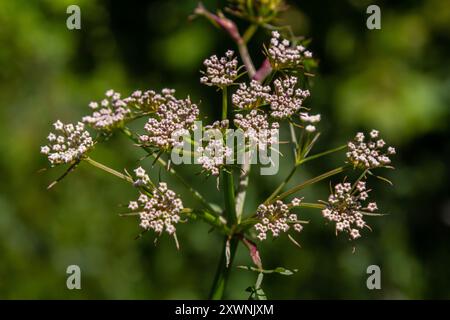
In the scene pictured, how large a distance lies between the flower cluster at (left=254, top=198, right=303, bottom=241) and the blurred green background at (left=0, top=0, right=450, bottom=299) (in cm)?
252

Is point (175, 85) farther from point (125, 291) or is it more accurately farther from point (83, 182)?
point (125, 291)

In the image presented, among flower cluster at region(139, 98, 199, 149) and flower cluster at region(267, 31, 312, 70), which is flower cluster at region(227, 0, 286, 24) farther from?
flower cluster at region(139, 98, 199, 149)

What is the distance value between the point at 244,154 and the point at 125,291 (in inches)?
105

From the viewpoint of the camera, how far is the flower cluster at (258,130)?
2.20 meters

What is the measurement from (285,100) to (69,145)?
82cm

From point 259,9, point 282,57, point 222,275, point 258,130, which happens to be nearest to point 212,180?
point 259,9

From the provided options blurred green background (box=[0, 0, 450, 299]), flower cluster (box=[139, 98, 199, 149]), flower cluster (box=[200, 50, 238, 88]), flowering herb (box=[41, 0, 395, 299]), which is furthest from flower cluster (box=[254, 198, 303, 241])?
blurred green background (box=[0, 0, 450, 299])

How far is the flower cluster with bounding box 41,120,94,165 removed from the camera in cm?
230

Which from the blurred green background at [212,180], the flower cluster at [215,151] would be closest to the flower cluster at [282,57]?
the flower cluster at [215,151]

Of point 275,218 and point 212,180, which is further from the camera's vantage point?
point 212,180

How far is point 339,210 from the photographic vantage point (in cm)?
226

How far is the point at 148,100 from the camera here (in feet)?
7.62

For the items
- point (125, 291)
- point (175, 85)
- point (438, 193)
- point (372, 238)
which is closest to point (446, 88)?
point (438, 193)

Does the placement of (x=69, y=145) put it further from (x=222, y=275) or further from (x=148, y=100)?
(x=222, y=275)
